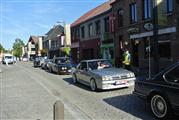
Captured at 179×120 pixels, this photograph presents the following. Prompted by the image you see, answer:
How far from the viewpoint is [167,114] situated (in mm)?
6945

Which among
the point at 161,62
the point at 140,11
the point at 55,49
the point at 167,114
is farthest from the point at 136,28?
the point at 55,49

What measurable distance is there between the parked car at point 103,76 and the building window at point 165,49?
7.82 metres

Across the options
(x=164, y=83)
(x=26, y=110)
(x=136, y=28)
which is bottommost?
(x=26, y=110)

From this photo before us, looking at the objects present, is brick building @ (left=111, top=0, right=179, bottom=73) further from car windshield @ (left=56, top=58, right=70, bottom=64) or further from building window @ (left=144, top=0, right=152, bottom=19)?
car windshield @ (left=56, top=58, right=70, bottom=64)

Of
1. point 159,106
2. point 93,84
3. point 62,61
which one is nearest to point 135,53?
point 62,61

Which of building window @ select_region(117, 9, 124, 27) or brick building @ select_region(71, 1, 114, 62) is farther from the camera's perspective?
brick building @ select_region(71, 1, 114, 62)

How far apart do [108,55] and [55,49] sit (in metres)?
34.9

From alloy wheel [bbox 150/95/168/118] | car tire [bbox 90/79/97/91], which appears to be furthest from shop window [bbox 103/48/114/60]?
alloy wheel [bbox 150/95/168/118]

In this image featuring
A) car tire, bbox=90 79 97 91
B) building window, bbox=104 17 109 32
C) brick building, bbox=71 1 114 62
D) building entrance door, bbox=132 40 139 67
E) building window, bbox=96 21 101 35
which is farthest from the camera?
building window, bbox=96 21 101 35

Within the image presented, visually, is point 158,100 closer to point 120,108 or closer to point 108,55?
point 120,108

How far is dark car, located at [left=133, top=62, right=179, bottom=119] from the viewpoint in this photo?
22.0 ft

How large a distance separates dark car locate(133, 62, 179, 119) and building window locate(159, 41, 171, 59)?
13.3 meters

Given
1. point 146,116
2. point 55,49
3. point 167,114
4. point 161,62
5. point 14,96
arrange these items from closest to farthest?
point 167,114, point 146,116, point 14,96, point 161,62, point 55,49

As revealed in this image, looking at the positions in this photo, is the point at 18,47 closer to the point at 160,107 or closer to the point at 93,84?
the point at 93,84
